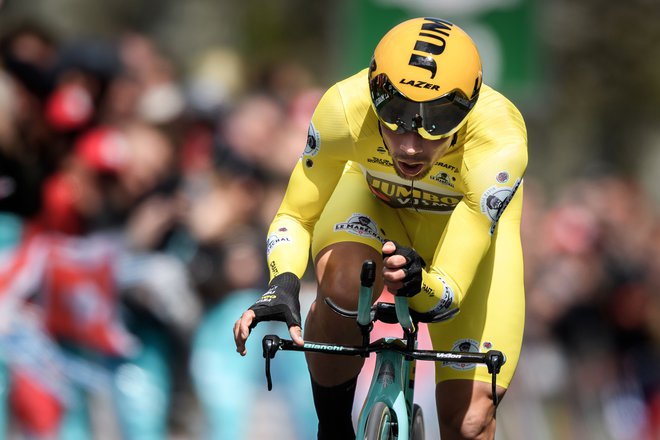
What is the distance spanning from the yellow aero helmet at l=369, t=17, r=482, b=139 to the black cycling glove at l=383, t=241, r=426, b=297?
27.2 inches

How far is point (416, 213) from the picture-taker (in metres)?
7.98

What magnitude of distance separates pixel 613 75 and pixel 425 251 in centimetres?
2571

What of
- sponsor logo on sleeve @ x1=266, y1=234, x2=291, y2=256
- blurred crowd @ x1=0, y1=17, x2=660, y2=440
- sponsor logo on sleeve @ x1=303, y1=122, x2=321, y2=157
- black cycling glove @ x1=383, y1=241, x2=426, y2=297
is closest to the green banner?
blurred crowd @ x1=0, y1=17, x2=660, y2=440

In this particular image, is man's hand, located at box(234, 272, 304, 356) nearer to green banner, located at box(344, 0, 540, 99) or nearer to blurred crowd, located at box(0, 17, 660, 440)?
blurred crowd, located at box(0, 17, 660, 440)

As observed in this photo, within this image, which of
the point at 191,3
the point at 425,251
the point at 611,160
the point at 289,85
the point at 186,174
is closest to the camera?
the point at 425,251

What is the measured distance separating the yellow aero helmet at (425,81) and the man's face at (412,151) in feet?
0.15

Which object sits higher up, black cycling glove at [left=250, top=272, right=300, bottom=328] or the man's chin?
the man's chin

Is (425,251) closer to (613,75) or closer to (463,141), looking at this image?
(463,141)

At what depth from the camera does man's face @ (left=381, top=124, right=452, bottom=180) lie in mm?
7027

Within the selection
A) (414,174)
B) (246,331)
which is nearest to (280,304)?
(246,331)

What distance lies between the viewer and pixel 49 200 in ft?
36.2

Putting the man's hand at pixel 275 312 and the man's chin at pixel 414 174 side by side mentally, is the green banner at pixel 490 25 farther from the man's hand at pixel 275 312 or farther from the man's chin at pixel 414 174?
the man's hand at pixel 275 312

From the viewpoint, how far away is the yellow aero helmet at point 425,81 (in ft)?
23.0

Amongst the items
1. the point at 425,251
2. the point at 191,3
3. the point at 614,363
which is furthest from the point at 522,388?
the point at 191,3
